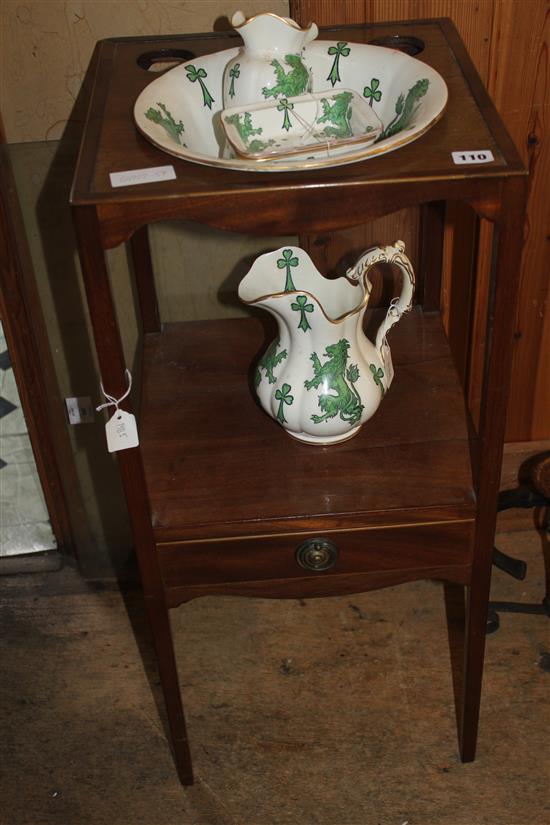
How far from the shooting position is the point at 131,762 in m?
1.52

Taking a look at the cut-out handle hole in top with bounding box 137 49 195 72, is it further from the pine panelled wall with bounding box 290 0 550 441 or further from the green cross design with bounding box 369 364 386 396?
the green cross design with bounding box 369 364 386 396

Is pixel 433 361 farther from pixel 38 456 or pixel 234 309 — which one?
pixel 38 456

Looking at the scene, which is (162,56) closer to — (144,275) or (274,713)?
(144,275)

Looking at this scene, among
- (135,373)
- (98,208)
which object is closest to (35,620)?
(135,373)

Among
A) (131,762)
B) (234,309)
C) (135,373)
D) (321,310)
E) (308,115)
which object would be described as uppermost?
(308,115)

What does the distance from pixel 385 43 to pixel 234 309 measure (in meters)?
0.54

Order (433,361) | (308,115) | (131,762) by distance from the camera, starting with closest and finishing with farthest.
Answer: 1. (308,115)
2. (433,361)
3. (131,762)

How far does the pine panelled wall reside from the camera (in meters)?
1.35

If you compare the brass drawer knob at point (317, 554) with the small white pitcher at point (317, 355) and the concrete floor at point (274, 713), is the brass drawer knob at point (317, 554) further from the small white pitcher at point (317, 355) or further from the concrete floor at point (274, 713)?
the concrete floor at point (274, 713)

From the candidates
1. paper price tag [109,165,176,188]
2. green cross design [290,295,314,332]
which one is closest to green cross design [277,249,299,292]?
green cross design [290,295,314,332]

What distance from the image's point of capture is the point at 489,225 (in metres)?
1.51

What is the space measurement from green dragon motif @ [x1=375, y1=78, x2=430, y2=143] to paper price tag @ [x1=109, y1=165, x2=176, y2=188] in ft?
0.80

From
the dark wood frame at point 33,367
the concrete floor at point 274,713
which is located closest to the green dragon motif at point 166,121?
the dark wood frame at point 33,367

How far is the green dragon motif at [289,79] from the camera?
3.66 feet
